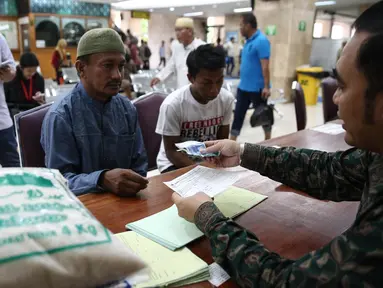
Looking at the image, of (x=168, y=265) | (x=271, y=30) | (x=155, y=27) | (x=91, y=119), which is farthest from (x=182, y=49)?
(x=155, y=27)

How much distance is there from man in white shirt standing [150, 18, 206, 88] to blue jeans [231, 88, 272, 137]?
2.32 ft

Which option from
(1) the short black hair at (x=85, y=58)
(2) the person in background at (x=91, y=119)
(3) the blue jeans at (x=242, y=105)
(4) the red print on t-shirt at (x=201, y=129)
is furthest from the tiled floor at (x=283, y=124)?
(1) the short black hair at (x=85, y=58)

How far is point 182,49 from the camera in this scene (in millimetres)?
3982

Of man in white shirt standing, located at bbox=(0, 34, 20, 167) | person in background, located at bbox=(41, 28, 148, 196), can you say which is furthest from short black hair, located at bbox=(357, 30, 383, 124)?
man in white shirt standing, located at bbox=(0, 34, 20, 167)

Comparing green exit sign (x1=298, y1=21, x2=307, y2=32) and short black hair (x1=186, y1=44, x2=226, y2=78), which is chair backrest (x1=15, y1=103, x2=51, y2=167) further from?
green exit sign (x1=298, y1=21, x2=307, y2=32)

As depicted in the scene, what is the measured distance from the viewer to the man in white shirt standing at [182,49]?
3.86 meters

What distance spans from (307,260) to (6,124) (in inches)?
88.5

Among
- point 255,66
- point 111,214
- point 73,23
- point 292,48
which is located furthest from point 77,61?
point 73,23

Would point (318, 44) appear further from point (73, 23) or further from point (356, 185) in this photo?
point (356, 185)

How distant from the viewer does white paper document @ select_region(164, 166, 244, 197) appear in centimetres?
115

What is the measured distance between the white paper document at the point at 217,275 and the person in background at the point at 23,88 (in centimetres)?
297

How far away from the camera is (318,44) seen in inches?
412

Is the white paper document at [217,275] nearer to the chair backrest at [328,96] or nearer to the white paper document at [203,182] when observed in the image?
the white paper document at [203,182]

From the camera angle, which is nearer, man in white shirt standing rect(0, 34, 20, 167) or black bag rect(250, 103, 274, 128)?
man in white shirt standing rect(0, 34, 20, 167)
